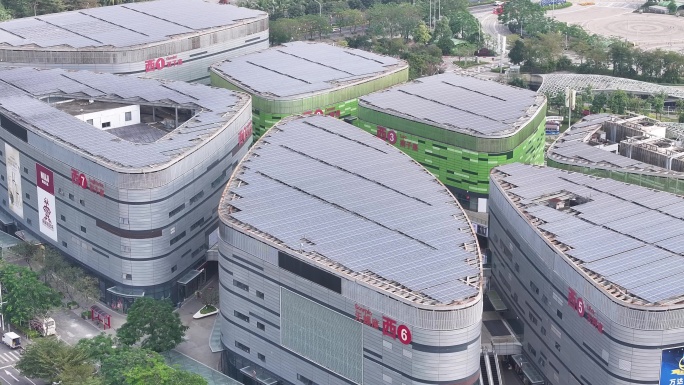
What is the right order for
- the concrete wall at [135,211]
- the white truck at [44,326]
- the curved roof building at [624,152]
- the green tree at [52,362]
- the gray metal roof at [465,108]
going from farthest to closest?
the gray metal roof at [465,108], the curved roof building at [624,152], the concrete wall at [135,211], the white truck at [44,326], the green tree at [52,362]

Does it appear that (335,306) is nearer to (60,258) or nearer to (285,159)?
(285,159)

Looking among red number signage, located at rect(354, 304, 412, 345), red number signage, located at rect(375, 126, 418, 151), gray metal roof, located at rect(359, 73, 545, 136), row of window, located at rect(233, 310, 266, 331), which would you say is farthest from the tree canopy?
gray metal roof, located at rect(359, 73, 545, 136)

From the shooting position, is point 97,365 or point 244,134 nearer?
point 97,365

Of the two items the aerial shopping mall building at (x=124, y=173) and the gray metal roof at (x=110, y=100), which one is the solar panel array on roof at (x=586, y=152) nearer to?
the aerial shopping mall building at (x=124, y=173)

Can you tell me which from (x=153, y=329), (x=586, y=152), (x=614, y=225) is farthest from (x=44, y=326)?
(x=586, y=152)

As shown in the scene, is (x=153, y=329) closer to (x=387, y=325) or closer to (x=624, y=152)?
(x=387, y=325)

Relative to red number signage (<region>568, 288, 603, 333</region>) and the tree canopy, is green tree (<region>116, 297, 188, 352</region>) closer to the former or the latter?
the tree canopy

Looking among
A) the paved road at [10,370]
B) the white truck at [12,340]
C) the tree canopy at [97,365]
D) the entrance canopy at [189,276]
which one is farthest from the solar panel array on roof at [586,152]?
the paved road at [10,370]
